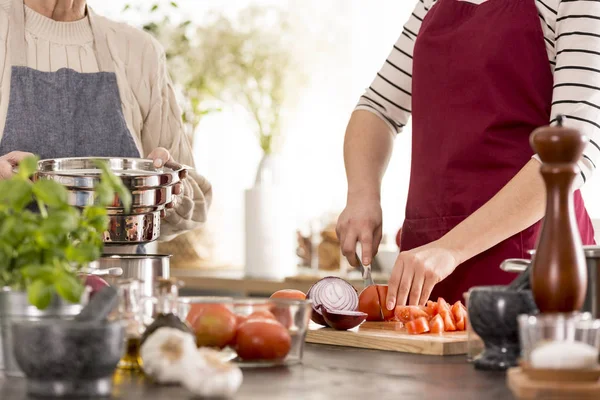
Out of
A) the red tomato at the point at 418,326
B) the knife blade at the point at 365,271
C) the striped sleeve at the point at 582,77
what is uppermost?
the striped sleeve at the point at 582,77

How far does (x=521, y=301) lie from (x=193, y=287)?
2.70 meters

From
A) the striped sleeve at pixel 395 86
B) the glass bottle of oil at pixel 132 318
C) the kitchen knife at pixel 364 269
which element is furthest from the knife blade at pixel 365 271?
the glass bottle of oil at pixel 132 318

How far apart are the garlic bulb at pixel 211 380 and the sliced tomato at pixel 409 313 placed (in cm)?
61

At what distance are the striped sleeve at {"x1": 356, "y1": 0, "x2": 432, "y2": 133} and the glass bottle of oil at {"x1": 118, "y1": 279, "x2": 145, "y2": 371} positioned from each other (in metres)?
1.11

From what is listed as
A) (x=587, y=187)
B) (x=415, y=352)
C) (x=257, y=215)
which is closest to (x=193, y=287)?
(x=257, y=215)

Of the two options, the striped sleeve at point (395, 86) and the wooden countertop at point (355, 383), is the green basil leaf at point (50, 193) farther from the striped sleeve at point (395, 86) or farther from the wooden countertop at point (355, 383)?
the striped sleeve at point (395, 86)

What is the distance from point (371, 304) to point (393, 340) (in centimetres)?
28

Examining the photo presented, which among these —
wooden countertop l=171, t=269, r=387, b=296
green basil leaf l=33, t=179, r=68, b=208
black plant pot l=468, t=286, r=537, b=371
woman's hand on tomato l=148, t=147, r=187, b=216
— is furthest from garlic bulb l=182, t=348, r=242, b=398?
wooden countertop l=171, t=269, r=387, b=296

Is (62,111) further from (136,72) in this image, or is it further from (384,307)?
(384,307)

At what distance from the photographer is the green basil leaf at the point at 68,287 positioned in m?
0.93

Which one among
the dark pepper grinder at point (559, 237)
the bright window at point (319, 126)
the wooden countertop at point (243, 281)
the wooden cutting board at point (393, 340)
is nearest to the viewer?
the dark pepper grinder at point (559, 237)

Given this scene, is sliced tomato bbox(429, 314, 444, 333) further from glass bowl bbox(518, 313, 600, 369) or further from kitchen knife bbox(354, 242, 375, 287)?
glass bowl bbox(518, 313, 600, 369)

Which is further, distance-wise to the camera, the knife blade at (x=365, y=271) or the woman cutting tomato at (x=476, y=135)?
the knife blade at (x=365, y=271)

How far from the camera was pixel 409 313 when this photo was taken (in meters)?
1.49
